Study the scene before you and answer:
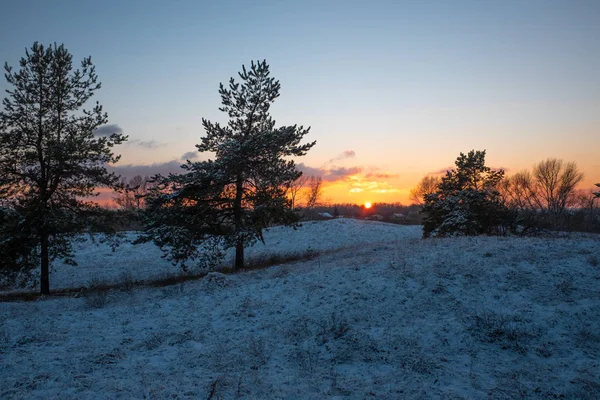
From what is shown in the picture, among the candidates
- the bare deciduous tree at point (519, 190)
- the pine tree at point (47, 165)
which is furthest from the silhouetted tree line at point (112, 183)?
the bare deciduous tree at point (519, 190)

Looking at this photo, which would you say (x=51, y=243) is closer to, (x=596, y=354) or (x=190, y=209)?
(x=190, y=209)

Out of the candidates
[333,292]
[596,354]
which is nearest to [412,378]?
[596,354]

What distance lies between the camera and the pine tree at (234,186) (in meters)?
16.9

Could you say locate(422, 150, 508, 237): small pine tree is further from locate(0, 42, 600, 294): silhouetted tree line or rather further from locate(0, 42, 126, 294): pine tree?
locate(0, 42, 126, 294): pine tree

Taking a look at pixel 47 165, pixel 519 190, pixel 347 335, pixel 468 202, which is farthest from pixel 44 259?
pixel 519 190

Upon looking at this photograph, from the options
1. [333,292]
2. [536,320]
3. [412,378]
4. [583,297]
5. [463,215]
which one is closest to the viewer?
[412,378]

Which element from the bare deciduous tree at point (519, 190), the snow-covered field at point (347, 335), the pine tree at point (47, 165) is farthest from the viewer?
the bare deciduous tree at point (519, 190)

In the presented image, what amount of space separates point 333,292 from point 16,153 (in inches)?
642

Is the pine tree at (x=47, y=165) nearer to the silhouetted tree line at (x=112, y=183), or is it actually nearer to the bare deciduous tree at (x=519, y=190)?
the silhouetted tree line at (x=112, y=183)

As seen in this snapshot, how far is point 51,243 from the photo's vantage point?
16250 mm

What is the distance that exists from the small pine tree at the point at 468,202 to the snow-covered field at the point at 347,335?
28.1 feet

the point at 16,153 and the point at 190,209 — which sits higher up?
the point at 16,153

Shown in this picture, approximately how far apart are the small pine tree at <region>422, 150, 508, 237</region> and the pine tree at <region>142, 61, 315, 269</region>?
450 inches

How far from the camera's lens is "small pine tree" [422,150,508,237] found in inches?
873
